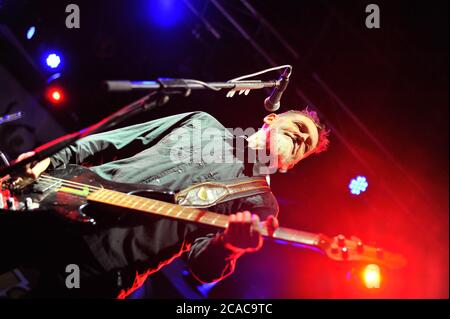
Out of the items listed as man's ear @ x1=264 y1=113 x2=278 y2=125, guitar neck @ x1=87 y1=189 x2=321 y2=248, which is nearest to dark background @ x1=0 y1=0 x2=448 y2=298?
man's ear @ x1=264 y1=113 x2=278 y2=125

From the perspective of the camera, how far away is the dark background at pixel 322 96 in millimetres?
4047

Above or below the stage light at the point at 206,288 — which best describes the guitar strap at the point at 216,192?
above

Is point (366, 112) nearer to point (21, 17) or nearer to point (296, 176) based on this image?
point (296, 176)

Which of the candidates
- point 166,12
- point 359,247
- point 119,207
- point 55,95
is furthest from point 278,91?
point 55,95

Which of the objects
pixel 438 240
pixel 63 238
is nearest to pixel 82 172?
pixel 63 238

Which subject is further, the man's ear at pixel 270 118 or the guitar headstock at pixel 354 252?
the man's ear at pixel 270 118

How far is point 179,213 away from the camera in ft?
6.50

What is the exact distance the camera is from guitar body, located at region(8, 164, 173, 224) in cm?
203

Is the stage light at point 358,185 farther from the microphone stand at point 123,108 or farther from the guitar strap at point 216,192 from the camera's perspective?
the microphone stand at point 123,108

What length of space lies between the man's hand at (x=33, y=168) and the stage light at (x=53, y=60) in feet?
10.5

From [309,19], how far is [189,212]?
4012mm

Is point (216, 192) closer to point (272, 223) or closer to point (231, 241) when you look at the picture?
point (231, 241)

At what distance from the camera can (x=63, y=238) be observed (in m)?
2.09

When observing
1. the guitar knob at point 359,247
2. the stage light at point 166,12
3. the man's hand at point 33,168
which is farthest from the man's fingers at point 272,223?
the stage light at point 166,12
